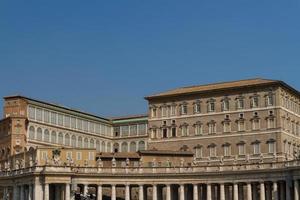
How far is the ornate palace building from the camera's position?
320ft

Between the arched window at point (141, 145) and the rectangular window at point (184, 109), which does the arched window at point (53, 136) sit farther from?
the rectangular window at point (184, 109)

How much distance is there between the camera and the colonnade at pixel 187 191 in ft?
306

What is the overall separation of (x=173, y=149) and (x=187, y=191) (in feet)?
64.5

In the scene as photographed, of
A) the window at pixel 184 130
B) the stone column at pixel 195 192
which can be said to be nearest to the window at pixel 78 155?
the stone column at pixel 195 192

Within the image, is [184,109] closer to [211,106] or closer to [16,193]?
[211,106]

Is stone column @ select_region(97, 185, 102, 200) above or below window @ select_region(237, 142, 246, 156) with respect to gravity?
below

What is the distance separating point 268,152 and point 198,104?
17.0 m

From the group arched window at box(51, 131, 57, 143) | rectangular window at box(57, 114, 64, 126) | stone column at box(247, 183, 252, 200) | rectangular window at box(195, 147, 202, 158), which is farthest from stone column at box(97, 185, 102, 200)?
rectangular window at box(57, 114, 64, 126)

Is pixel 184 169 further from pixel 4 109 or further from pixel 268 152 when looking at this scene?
pixel 4 109

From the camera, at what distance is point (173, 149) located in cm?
12250

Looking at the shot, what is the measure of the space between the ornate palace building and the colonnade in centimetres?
15

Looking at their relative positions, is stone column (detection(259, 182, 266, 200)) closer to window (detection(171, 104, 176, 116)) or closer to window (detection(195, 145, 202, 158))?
window (detection(195, 145, 202, 158))

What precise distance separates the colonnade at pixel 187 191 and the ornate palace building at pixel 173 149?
153 mm

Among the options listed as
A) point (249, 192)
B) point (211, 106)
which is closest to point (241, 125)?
point (211, 106)
